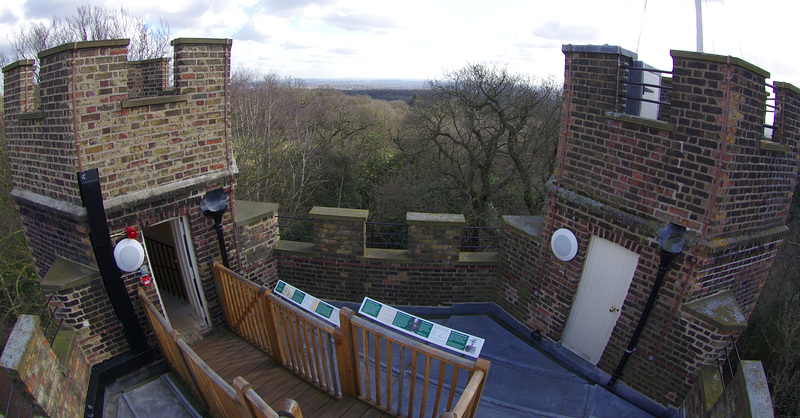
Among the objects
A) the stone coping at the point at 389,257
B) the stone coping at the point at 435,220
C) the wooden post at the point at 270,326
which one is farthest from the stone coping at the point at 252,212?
the stone coping at the point at 435,220

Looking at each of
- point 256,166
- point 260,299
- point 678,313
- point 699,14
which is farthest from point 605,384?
point 256,166

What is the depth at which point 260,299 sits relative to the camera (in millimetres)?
5164

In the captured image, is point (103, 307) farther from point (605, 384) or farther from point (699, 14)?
point (699, 14)

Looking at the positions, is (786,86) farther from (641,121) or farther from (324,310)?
(324,310)

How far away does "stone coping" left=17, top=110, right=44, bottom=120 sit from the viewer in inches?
181

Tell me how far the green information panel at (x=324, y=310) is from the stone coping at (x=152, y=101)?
3.13 meters

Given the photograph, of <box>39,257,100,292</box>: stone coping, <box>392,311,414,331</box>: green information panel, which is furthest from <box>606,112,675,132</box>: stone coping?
<box>39,257,100,292</box>: stone coping

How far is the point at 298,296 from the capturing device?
19.8 feet

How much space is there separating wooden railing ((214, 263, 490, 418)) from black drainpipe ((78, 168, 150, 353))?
1102 mm

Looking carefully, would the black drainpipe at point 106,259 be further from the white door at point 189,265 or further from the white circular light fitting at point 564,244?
the white circular light fitting at point 564,244

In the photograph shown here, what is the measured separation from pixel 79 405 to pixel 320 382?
262 cm

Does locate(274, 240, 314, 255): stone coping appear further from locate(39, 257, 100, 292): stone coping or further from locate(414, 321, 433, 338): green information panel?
locate(39, 257, 100, 292): stone coping

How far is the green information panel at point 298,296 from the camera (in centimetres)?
599

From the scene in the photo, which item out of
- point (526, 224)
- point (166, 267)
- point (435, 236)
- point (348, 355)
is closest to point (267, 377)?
point (348, 355)
